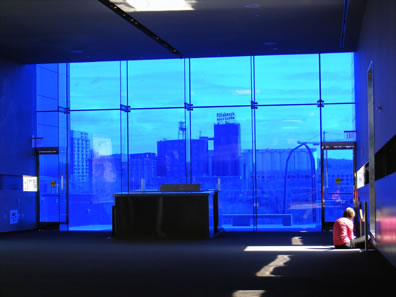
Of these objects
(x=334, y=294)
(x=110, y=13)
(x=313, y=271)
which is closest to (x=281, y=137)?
(x=110, y=13)

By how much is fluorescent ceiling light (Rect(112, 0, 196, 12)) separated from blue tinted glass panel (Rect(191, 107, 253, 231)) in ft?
18.0

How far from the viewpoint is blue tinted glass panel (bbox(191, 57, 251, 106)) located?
15188 millimetres

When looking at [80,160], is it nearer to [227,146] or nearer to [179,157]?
[179,157]

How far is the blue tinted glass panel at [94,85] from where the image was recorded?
1556 centimetres

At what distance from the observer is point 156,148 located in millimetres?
15594

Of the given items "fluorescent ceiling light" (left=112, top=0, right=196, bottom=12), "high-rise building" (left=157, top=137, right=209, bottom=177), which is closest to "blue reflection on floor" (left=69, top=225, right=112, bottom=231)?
"high-rise building" (left=157, top=137, right=209, bottom=177)

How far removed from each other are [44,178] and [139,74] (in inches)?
151

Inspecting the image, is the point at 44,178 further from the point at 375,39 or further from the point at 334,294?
the point at 334,294

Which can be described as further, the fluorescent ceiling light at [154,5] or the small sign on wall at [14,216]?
the small sign on wall at [14,216]

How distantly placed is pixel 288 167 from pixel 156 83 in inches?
165

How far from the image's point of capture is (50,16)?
1048 centimetres

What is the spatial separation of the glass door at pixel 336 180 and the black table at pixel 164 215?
373 centimetres

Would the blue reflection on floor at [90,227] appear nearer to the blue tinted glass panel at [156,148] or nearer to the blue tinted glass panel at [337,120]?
the blue tinted glass panel at [156,148]

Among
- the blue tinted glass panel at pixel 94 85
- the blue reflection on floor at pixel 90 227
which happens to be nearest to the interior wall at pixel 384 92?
the blue tinted glass panel at pixel 94 85
